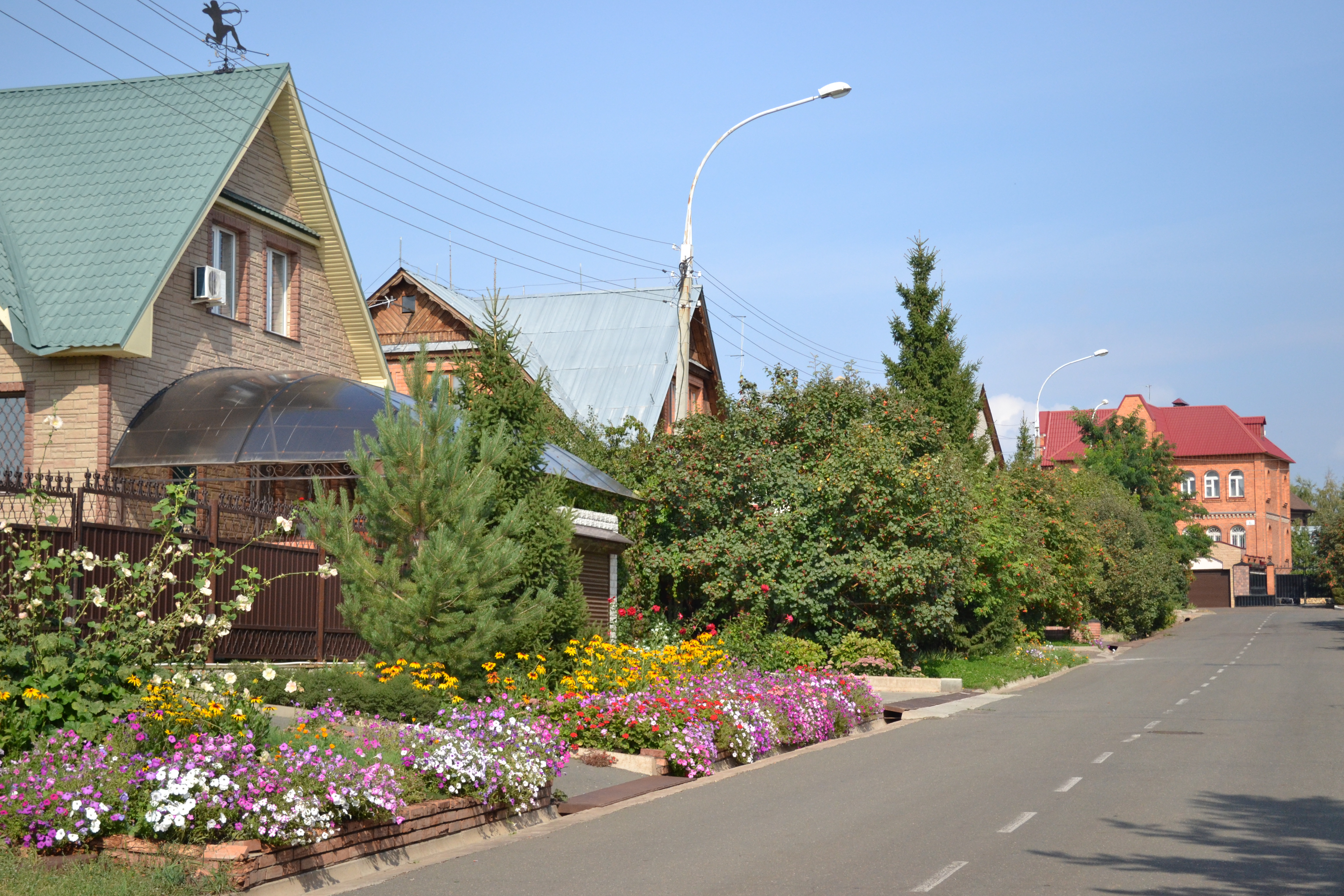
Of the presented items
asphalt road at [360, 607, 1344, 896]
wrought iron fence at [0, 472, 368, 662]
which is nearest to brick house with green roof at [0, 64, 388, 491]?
wrought iron fence at [0, 472, 368, 662]

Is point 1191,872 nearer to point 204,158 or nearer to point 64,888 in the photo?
point 64,888

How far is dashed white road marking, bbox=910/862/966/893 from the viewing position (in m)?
8.16

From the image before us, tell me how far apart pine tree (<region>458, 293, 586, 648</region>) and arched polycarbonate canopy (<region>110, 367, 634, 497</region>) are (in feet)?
2.29

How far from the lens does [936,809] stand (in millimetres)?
11656

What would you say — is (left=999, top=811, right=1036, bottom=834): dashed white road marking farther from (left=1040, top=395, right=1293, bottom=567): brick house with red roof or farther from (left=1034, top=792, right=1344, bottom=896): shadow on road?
(left=1040, top=395, right=1293, bottom=567): brick house with red roof

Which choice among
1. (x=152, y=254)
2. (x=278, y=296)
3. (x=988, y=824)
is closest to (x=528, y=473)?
(x=988, y=824)

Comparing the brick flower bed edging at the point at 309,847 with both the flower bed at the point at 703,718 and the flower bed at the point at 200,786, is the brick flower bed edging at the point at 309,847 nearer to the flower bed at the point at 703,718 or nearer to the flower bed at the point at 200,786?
the flower bed at the point at 200,786

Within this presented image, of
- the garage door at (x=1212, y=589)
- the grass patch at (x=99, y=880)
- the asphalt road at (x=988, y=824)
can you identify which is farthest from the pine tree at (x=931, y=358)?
the garage door at (x=1212, y=589)

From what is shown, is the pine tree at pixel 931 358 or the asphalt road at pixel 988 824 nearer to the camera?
the asphalt road at pixel 988 824

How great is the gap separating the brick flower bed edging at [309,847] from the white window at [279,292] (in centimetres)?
1362

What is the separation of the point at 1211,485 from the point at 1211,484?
0.11 ft

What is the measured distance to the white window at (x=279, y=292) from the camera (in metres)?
22.1

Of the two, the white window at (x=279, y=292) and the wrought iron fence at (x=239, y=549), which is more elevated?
the white window at (x=279, y=292)

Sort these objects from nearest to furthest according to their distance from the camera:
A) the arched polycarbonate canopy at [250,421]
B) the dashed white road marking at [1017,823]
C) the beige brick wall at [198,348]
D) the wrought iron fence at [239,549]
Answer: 1. the dashed white road marking at [1017,823]
2. the wrought iron fence at [239,549]
3. the arched polycarbonate canopy at [250,421]
4. the beige brick wall at [198,348]
